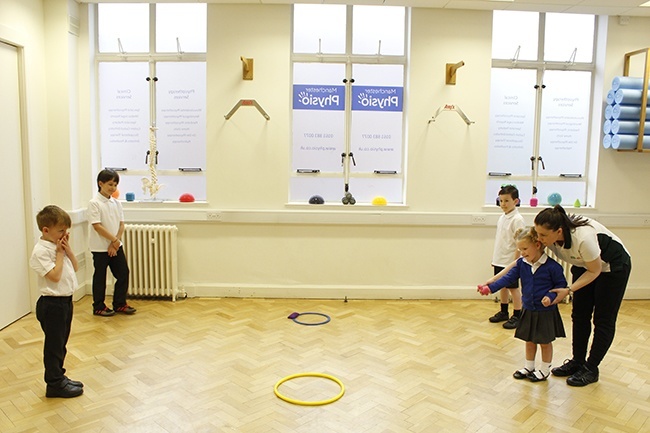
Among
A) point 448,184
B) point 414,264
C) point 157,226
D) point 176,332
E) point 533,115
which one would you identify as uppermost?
point 533,115

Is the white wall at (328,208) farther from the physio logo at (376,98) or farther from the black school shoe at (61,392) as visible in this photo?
the black school shoe at (61,392)

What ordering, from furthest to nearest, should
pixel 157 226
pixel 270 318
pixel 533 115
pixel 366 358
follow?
1. pixel 533 115
2. pixel 157 226
3. pixel 270 318
4. pixel 366 358

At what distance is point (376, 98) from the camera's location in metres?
5.48

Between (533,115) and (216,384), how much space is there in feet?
14.8

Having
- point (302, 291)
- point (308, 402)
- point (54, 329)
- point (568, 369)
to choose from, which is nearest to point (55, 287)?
point (54, 329)

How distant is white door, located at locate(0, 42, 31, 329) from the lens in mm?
4340

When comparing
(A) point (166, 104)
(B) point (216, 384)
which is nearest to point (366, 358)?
(B) point (216, 384)

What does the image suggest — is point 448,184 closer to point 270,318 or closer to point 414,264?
point 414,264

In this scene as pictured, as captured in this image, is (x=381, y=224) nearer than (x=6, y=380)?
No

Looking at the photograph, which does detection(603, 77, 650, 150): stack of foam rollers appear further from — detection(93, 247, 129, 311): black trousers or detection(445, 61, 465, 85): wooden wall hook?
detection(93, 247, 129, 311): black trousers

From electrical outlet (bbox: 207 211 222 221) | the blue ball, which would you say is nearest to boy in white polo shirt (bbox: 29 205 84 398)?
electrical outlet (bbox: 207 211 222 221)

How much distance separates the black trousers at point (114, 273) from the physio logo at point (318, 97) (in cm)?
244

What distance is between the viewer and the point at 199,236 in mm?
5383

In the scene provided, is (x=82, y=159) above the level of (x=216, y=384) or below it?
above
